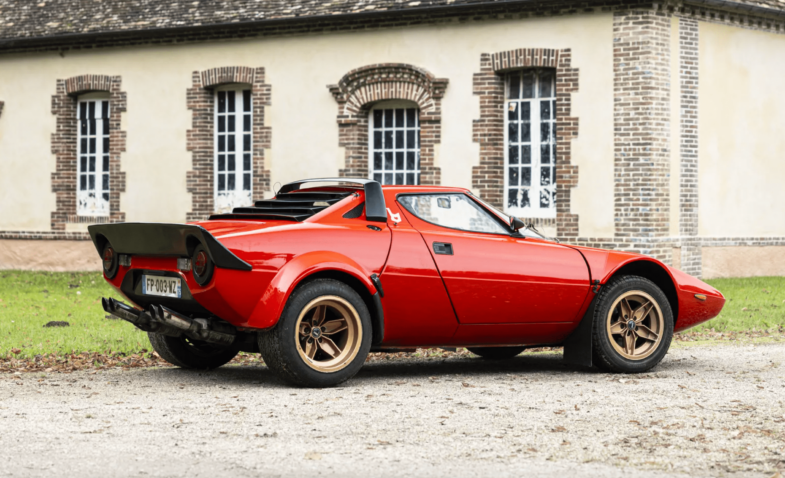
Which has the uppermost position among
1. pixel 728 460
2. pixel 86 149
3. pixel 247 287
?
pixel 86 149

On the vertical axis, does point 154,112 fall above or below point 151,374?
above

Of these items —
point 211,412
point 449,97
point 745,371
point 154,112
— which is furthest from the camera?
point 154,112

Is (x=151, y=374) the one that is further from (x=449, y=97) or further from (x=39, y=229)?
(x=39, y=229)

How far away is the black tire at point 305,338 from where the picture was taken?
6.92 meters

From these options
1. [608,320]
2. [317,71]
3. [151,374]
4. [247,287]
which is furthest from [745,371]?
[317,71]

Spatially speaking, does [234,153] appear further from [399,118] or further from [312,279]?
[312,279]

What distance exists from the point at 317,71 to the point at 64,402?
1316 cm

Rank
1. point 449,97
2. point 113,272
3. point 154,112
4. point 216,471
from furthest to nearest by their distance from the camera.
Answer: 1. point 154,112
2. point 449,97
3. point 113,272
4. point 216,471

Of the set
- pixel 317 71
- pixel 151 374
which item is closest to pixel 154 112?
pixel 317 71

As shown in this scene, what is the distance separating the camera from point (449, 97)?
18156mm

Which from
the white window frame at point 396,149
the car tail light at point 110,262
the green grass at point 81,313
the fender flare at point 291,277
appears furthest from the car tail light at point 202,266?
the white window frame at point 396,149

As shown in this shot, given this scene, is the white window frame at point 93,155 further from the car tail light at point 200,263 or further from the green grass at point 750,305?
the car tail light at point 200,263

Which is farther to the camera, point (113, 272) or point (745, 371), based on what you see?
point (745, 371)

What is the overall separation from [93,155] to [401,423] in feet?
56.6
